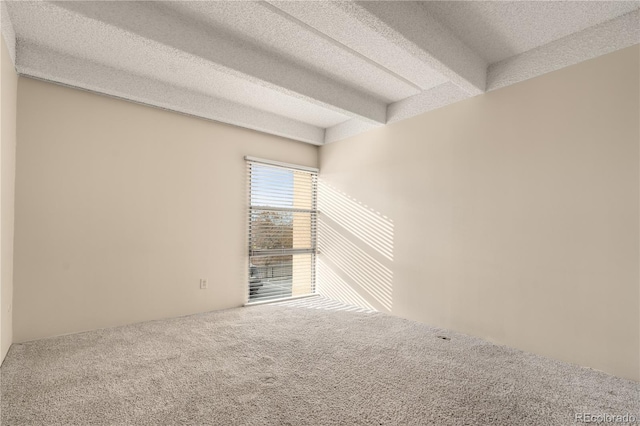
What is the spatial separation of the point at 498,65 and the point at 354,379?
303 cm

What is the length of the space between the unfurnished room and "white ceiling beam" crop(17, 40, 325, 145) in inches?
0.7

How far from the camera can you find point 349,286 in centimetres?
443

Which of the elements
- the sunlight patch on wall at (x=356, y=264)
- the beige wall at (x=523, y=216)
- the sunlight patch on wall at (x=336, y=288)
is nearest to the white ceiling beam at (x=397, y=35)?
the beige wall at (x=523, y=216)

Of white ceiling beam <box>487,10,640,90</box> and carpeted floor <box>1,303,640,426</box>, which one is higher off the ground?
white ceiling beam <box>487,10,640,90</box>

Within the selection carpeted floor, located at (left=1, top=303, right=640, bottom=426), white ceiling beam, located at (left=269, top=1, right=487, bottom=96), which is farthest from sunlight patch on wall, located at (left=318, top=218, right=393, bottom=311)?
white ceiling beam, located at (left=269, top=1, right=487, bottom=96)

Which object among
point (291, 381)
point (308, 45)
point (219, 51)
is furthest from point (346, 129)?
point (291, 381)

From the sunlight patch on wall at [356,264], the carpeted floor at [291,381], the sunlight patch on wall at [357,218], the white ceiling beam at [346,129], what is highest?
the white ceiling beam at [346,129]

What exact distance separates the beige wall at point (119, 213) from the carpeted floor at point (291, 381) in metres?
0.42

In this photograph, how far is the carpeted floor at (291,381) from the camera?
179cm

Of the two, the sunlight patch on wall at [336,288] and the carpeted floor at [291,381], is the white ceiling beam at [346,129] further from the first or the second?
the carpeted floor at [291,381]

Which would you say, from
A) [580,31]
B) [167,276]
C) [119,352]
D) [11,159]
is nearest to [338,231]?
[167,276]

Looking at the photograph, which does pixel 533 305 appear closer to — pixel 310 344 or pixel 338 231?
pixel 310 344

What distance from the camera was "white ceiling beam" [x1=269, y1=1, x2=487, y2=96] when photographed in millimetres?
2105

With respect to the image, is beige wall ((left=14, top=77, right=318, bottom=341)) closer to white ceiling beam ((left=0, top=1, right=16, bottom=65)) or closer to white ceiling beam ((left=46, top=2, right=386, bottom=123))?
white ceiling beam ((left=0, top=1, right=16, bottom=65))
